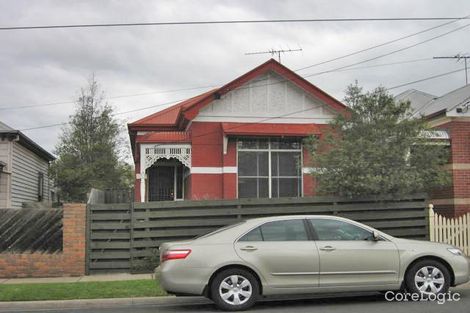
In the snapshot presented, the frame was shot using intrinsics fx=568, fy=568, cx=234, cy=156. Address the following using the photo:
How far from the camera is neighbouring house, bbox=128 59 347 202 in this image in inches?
743

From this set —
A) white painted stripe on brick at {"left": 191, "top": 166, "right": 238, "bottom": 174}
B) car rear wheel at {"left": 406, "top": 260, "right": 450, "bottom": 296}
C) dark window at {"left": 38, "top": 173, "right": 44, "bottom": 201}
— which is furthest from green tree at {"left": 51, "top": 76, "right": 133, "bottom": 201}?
car rear wheel at {"left": 406, "top": 260, "right": 450, "bottom": 296}

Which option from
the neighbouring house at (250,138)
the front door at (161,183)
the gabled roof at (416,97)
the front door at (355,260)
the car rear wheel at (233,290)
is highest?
the gabled roof at (416,97)

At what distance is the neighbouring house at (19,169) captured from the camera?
2208 centimetres

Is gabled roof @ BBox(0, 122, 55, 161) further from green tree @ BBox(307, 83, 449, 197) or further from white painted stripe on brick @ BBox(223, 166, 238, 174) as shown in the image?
green tree @ BBox(307, 83, 449, 197)

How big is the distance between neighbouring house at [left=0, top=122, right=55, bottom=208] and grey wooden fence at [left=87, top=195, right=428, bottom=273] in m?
10.1

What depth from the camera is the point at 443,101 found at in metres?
20.2

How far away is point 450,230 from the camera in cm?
1363

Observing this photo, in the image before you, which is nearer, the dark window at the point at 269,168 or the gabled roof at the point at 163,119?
the dark window at the point at 269,168

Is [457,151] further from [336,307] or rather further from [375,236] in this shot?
[336,307]

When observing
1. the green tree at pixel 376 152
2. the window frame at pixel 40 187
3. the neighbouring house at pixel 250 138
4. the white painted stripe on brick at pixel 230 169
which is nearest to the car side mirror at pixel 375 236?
the green tree at pixel 376 152

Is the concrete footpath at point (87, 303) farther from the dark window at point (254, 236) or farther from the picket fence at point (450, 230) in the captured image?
the picket fence at point (450, 230)

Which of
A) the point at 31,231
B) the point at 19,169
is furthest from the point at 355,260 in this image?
the point at 19,169

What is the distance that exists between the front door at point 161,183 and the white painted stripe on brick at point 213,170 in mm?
2518

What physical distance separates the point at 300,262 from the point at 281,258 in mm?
309
